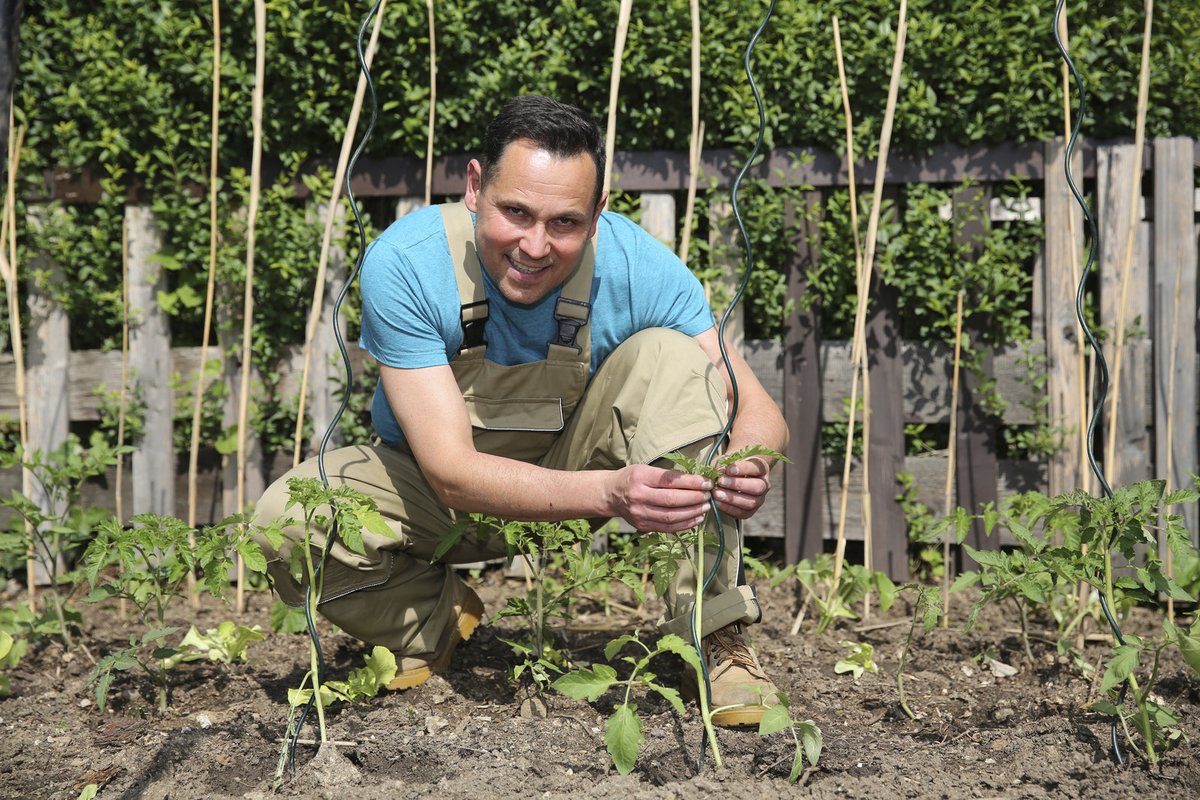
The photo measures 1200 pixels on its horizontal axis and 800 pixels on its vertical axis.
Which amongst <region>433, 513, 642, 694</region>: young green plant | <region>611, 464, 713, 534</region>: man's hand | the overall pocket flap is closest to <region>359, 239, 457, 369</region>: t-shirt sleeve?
the overall pocket flap

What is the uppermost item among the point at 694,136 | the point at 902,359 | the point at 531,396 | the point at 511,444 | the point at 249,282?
the point at 694,136

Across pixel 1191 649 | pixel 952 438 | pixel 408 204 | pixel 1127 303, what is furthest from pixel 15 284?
pixel 1127 303

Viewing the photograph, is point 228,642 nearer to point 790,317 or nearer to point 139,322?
point 139,322

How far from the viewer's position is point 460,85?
12.6 feet

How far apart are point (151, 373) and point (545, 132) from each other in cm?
225

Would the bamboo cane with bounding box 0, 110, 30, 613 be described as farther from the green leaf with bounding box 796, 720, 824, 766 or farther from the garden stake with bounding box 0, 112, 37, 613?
the green leaf with bounding box 796, 720, 824, 766

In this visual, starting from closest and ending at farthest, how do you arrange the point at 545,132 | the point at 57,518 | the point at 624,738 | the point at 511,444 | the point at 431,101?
the point at 624,738 < the point at 545,132 < the point at 511,444 < the point at 57,518 < the point at 431,101

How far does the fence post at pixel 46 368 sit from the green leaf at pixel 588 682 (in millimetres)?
2795

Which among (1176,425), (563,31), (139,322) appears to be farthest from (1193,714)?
(139,322)

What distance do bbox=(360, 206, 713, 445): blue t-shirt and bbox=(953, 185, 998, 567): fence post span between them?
1282 mm

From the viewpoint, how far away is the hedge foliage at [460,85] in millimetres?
3596

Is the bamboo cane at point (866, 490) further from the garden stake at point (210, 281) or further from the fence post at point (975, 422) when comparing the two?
the garden stake at point (210, 281)

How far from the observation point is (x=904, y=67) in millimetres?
3627

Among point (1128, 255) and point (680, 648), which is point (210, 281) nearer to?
point (680, 648)
